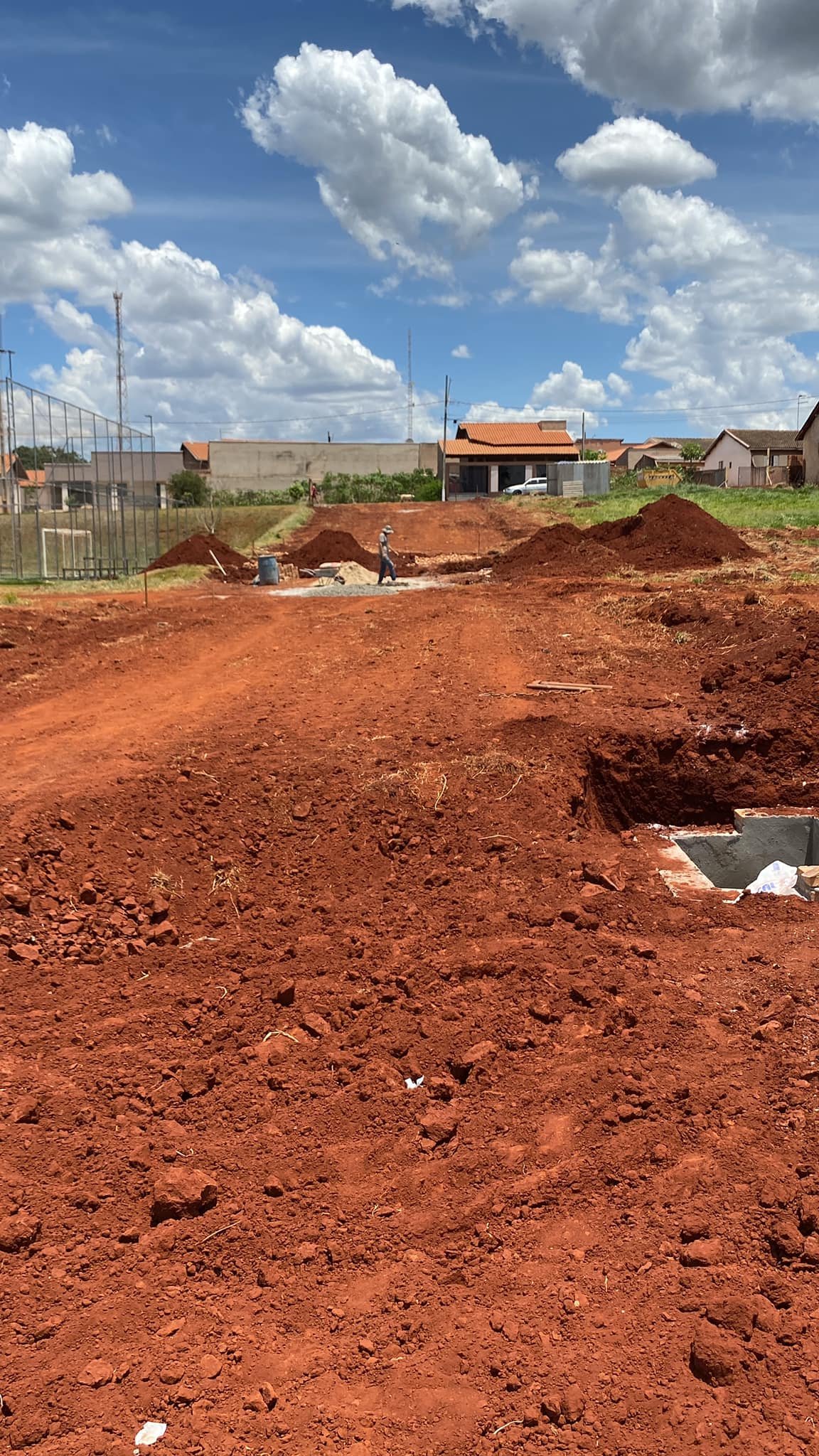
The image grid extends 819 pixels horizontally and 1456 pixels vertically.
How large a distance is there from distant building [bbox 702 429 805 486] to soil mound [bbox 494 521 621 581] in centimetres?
3523

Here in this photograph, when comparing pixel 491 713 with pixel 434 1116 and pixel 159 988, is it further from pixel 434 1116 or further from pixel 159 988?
pixel 434 1116

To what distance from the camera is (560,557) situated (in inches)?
858

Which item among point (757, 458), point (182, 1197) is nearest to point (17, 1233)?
point (182, 1197)

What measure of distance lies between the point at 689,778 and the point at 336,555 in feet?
65.4

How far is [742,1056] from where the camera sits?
13.6 ft

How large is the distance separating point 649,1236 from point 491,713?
590 centimetres

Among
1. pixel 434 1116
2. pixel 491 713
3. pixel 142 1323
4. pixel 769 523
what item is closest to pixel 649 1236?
pixel 434 1116

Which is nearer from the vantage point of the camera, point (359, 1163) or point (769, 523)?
point (359, 1163)

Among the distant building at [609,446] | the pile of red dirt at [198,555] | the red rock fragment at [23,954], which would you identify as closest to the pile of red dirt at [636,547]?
the pile of red dirt at [198,555]

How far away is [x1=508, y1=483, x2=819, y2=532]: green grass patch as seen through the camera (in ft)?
96.1

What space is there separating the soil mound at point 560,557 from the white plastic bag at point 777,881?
13377 millimetres

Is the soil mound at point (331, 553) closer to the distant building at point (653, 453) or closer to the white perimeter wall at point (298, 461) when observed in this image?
the white perimeter wall at point (298, 461)

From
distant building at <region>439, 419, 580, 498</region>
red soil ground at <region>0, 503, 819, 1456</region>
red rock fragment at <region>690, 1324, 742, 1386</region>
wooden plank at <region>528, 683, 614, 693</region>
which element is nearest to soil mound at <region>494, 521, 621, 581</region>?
wooden plank at <region>528, 683, 614, 693</region>

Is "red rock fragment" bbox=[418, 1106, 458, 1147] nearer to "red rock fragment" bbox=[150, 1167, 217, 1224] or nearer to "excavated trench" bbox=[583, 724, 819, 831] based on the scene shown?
"red rock fragment" bbox=[150, 1167, 217, 1224]
